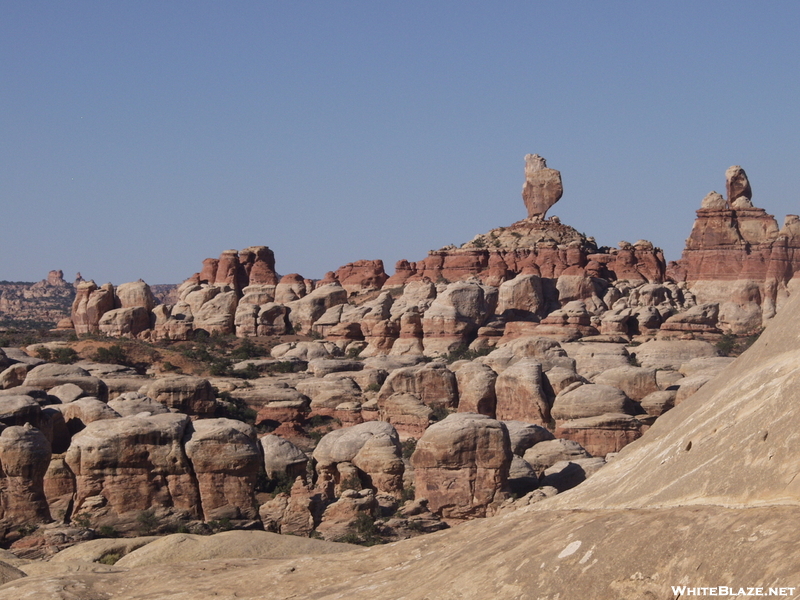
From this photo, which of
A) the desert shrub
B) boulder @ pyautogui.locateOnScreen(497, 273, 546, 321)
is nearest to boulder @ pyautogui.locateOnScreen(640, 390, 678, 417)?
boulder @ pyautogui.locateOnScreen(497, 273, 546, 321)

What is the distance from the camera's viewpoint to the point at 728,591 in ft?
27.6

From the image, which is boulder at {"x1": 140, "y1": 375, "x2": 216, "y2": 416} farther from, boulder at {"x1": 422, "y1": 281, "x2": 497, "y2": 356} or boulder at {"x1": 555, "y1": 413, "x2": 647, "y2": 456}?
boulder at {"x1": 422, "y1": 281, "x2": 497, "y2": 356}

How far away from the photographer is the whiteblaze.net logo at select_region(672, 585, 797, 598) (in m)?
7.89

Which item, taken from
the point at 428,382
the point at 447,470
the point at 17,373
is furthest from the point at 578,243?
the point at 447,470

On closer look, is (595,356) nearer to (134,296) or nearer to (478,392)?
(478,392)

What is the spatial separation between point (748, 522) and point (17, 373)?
129ft

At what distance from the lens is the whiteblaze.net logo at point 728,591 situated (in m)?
7.89

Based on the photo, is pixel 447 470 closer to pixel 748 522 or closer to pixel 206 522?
pixel 206 522

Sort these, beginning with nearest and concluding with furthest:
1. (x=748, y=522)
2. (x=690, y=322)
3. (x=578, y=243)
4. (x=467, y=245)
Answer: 1. (x=748, y=522)
2. (x=690, y=322)
3. (x=578, y=243)
4. (x=467, y=245)

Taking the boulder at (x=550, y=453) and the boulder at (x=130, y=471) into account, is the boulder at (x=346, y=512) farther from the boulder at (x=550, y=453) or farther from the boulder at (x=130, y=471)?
the boulder at (x=550, y=453)

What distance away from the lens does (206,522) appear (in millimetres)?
23906

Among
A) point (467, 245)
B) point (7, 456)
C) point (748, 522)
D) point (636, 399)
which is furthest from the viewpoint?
point (467, 245)

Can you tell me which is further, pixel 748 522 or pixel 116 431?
pixel 116 431

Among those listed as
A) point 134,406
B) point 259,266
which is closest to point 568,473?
point 134,406
